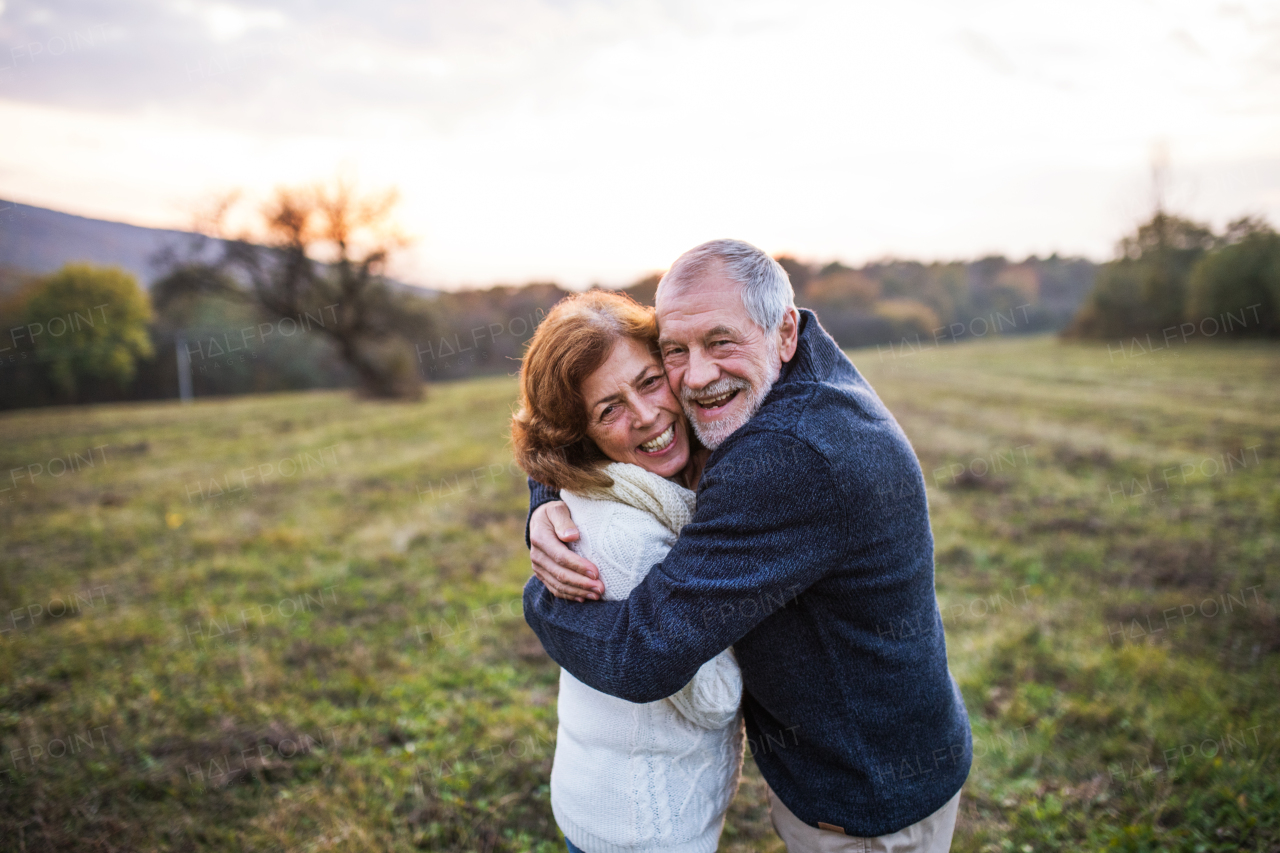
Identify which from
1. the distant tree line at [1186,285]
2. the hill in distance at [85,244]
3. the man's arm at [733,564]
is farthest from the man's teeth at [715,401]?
the distant tree line at [1186,285]

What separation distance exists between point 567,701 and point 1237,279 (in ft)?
112

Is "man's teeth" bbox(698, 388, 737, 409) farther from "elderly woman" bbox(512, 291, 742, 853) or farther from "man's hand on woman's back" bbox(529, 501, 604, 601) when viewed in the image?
"man's hand on woman's back" bbox(529, 501, 604, 601)

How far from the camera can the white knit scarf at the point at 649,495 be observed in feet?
6.04

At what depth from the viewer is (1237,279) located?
25.8 m

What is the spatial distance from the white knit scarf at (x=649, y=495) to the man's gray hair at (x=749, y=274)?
21.9 inches

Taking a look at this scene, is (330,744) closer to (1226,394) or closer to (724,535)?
(724,535)

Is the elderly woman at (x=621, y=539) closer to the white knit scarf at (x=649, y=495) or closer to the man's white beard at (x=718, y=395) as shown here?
the white knit scarf at (x=649, y=495)

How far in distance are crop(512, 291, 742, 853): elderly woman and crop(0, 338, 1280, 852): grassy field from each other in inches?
68.9

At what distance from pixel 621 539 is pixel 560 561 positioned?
0.68 ft

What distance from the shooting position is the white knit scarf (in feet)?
6.04

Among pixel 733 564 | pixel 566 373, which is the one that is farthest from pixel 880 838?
pixel 566 373

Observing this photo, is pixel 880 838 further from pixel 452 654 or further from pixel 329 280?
pixel 329 280

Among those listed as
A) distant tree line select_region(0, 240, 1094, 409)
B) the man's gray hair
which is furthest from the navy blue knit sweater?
distant tree line select_region(0, 240, 1094, 409)

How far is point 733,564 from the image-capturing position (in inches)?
59.8
